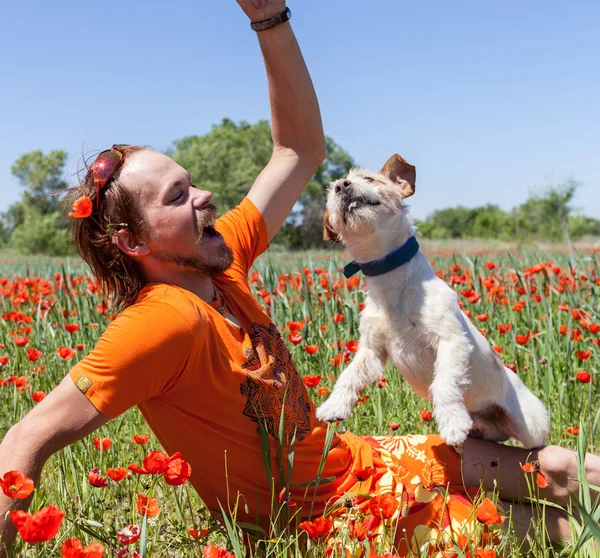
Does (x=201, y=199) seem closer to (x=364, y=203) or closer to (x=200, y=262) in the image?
(x=200, y=262)

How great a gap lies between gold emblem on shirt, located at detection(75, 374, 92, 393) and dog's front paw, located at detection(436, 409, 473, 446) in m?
1.12

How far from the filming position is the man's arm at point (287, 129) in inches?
112

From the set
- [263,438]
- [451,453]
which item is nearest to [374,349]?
[451,453]

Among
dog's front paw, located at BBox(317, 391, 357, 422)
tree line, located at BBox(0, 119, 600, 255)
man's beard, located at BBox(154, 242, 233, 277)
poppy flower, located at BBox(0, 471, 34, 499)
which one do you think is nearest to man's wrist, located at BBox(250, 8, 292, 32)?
man's beard, located at BBox(154, 242, 233, 277)

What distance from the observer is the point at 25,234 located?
5997 cm

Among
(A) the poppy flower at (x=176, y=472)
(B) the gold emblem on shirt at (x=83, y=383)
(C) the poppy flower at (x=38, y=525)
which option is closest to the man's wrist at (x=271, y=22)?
(B) the gold emblem on shirt at (x=83, y=383)

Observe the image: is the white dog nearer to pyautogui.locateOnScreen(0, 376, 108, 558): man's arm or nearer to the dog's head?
the dog's head

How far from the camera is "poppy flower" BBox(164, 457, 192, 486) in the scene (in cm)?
162

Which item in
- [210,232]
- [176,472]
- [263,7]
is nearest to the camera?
[176,472]

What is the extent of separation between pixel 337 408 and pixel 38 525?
1336 millimetres

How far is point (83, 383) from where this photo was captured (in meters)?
1.81

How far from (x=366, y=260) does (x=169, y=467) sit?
1.31 metres

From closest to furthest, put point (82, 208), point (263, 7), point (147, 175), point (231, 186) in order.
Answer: point (82, 208) < point (147, 175) < point (263, 7) < point (231, 186)

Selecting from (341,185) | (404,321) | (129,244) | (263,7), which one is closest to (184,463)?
(129,244)
